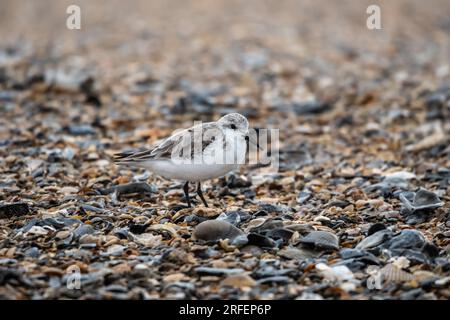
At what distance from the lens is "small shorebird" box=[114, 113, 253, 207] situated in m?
6.64

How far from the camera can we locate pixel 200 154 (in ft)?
21.9

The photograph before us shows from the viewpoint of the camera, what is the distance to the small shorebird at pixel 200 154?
6645 millimetres

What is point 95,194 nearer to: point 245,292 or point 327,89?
point 245,292

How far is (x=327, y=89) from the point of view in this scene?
13133 millimetres

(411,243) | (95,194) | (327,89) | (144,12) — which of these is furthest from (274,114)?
(144,12)

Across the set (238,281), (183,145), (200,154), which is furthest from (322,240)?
(183,145)

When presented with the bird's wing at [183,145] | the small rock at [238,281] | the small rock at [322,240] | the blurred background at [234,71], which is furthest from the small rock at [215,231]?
the blurred background at [234,71]

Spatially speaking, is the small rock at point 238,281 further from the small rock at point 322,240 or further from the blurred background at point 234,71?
the blurred background at point 234,71

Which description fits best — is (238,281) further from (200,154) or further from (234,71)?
(234,71)

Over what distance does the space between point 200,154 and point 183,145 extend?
227 millimetres

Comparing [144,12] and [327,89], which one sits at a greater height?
[144,12]

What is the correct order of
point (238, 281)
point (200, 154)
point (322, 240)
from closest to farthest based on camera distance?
point (238, 281) → point (322, 240) → point (200, 154)

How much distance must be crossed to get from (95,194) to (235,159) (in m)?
1.72
